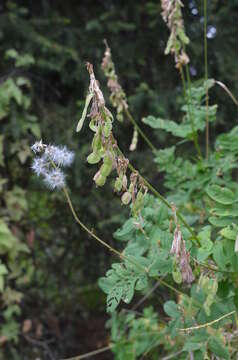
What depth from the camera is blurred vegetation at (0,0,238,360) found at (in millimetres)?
2492

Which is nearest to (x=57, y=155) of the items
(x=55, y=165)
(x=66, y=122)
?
(x=55, y=165)

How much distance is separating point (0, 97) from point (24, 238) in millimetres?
799

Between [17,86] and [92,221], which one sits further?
[92,221]

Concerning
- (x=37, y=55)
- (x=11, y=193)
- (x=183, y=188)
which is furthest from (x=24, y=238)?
(x=183, y=188)

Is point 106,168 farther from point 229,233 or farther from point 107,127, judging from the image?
point 229,233

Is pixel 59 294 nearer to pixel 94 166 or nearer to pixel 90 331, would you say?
pixel 90 331

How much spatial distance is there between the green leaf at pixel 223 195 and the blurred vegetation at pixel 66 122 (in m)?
1.61

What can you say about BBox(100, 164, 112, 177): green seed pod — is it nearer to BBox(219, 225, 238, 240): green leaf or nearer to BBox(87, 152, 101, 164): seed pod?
BBox(87, 152, 101, 164): seed pod

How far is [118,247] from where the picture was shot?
106 inches

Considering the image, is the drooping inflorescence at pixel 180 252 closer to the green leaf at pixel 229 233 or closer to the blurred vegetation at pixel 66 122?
the green leaf at pixel 229 233

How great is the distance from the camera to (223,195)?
3.02 ft

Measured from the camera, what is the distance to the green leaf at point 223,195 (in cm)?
91

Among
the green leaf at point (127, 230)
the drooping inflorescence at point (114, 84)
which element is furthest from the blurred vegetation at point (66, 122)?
the green leaf at point (127, 230)

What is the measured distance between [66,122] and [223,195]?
1.89m
